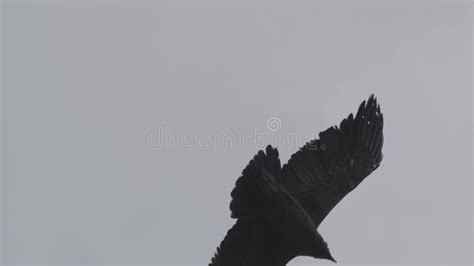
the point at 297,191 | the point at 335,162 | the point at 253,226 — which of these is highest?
the point at 335,162

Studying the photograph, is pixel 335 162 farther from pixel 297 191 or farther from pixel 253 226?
pixel 253 226

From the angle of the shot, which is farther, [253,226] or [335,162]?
[335,162]

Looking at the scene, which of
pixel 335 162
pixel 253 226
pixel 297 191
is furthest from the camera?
pixel 335 162

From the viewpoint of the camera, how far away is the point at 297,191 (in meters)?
16.9

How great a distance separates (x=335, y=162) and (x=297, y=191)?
3.38 feet

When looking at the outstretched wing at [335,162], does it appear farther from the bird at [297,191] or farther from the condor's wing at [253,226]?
the condor's wing at [253,226]

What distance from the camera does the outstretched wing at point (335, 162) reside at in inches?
666

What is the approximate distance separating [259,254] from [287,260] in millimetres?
499

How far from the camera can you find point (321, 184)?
675 inches

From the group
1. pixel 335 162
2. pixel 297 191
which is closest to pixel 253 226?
pixel 297 191

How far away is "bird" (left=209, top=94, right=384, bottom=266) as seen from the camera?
51.7 feet

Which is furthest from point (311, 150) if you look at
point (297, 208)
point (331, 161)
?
point (297, 208)

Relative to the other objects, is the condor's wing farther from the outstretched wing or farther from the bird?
the outstretched wing

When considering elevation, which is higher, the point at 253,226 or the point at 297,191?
the point at 297,191
